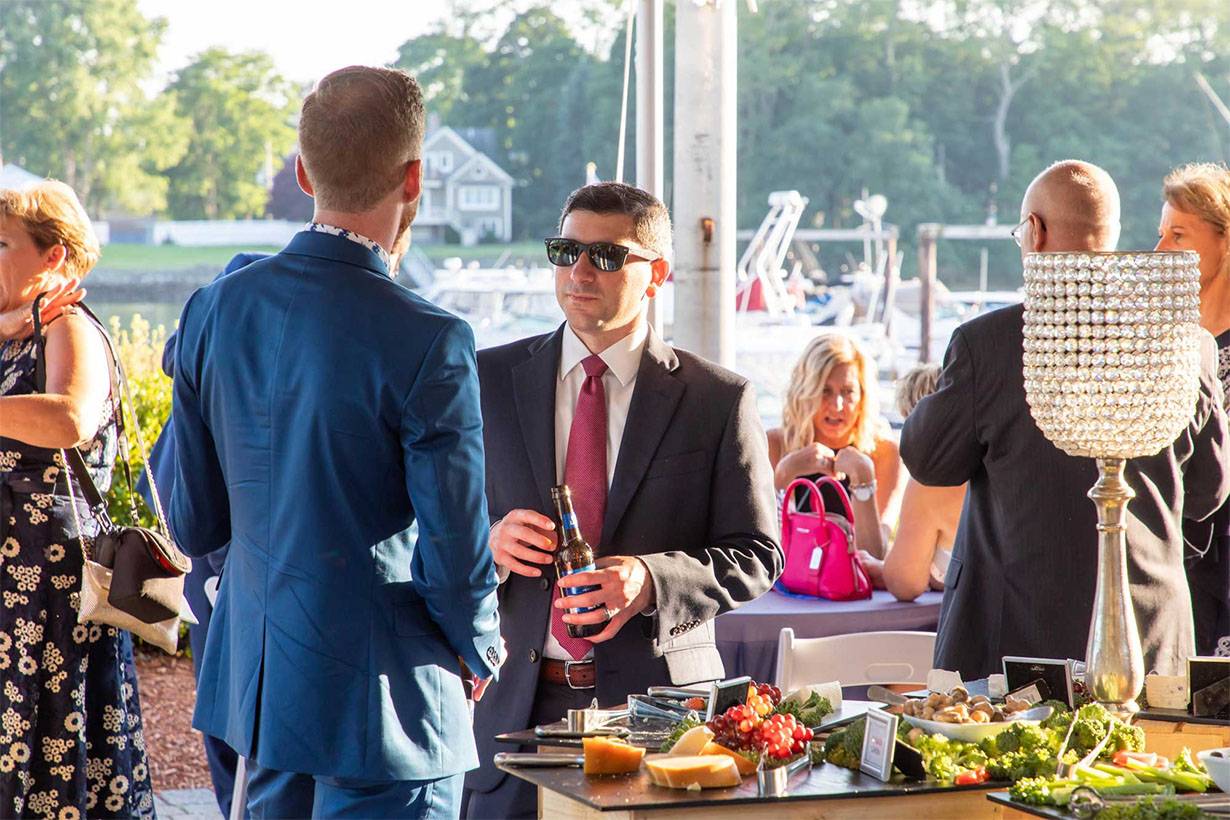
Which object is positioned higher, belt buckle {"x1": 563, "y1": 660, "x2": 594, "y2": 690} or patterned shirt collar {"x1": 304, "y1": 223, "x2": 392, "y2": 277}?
patterned shirt collar {"x1": 304, "y1": 223, "x2": 392, "y2": 277}

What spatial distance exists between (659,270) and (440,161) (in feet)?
51.9

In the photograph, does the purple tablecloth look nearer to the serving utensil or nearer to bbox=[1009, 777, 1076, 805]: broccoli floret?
the serving utensil

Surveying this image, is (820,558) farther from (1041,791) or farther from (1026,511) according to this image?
(1041,791)

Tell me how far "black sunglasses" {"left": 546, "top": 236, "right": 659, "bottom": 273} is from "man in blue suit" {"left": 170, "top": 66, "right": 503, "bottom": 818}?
676 mm

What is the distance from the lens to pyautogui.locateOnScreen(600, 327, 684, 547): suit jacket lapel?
2.89 metres

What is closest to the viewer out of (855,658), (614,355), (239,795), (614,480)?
(614,480)

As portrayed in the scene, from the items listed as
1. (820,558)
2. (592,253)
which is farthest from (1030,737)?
(820,558)

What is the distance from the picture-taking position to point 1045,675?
251 cm

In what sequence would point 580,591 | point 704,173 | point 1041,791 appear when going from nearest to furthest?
1. point 1041,791
2. point 580,591
3. point 704,173

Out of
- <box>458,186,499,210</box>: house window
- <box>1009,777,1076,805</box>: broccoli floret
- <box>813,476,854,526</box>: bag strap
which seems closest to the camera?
<box>1009,777,1076,805</box>: broccoli floret

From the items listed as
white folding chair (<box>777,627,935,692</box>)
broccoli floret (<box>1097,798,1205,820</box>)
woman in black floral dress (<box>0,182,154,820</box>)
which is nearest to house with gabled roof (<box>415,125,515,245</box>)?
woman in black floral dress (<box>0,182,154,820</box>)

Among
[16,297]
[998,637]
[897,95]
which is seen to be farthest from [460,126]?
[998,637]

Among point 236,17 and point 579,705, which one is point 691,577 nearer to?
point 579,705

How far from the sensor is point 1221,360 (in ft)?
12.5
